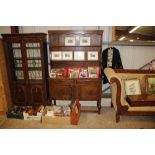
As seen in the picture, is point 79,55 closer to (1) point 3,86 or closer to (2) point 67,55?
(2) point 67,55

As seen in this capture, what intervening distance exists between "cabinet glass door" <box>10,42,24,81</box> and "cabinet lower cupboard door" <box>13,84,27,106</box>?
20cm

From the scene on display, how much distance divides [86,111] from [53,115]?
80 cm

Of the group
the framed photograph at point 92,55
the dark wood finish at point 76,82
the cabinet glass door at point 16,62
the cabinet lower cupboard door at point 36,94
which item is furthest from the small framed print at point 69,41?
the cabinet lower cupboard door at point 36,94

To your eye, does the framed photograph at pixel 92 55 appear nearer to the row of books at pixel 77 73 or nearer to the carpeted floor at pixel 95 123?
the row of books at pixel 77 73

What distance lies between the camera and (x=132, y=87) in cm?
313

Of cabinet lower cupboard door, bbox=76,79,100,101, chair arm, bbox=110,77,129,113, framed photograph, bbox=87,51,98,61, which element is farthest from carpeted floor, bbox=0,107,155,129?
framed photograph, bbox=87,51,98,61

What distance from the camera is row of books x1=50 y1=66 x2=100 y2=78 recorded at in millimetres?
3266

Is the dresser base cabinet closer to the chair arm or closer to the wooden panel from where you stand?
the chair arm

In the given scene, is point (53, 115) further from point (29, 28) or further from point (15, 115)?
point (29, 28)

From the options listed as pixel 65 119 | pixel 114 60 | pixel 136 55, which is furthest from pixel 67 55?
pixel 136 55

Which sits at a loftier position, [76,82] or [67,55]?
[67,55]

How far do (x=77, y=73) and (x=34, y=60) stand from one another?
97 cm

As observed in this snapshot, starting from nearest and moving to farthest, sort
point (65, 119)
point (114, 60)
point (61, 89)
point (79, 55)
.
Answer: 1. point (65, 119)
2. point (61, 89)
3. point (79, 55)
4. point (114, 60)
